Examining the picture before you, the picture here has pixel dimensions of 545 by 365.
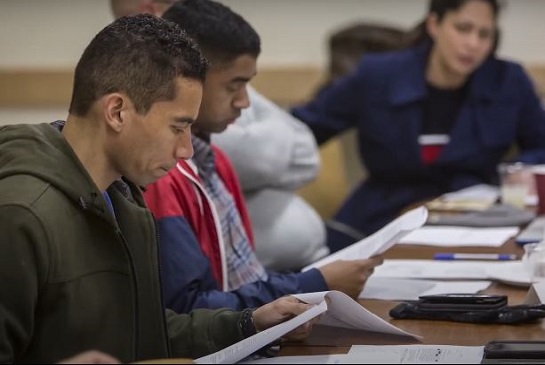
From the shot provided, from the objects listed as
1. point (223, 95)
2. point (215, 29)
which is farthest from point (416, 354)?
point (215, 29)

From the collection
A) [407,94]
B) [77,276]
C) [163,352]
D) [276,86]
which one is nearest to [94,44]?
[77,276]

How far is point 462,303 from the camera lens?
179 cm

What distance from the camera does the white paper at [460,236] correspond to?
2.60 metres

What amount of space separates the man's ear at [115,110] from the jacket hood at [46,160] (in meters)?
0.07

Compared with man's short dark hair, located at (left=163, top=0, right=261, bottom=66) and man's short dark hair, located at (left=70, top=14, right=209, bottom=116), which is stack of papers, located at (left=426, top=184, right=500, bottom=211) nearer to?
man's short dark hair, located at (left=163, top=0, right=261, bottom=66)

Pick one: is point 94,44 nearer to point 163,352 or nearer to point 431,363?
point 163,352

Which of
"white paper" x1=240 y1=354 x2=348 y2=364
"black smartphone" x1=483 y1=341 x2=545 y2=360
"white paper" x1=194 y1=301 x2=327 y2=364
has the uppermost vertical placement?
"white paper" x1=194 y1=301 x2=327 y2=364

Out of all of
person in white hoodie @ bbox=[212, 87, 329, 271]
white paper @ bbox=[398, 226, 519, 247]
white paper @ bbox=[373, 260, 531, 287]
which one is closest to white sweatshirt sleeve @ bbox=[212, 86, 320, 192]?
person in white hoodie @ bbox=[212, 87, 329, 271]

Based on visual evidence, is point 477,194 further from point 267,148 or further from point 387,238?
point 387,238

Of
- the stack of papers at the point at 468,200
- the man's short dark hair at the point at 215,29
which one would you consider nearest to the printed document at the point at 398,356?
the man's short dark hair at the point at 215,29

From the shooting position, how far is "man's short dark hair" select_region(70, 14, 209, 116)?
1.50 metres

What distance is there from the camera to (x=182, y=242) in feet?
6.20

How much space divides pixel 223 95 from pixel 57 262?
0.72 meters

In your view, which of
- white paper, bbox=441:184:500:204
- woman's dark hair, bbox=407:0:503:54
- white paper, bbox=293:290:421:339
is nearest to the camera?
white paper, bbox=293:290:421:339
